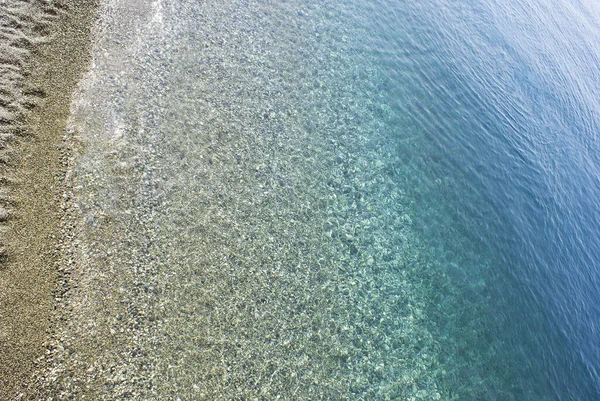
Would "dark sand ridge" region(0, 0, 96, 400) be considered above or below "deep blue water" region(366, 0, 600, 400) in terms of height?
below

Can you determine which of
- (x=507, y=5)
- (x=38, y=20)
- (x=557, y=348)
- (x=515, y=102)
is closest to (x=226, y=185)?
(x=38, y=20)

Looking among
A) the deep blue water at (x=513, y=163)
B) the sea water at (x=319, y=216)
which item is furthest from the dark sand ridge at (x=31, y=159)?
the deep blue water at (x=513, y=163)

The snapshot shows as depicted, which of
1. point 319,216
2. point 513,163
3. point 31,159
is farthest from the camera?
point 513,163

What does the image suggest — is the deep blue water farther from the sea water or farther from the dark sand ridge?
the dark sand ridge

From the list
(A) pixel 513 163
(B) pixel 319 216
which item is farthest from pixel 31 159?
(A) pixel 513 163

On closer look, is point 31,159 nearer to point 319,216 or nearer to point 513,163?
point 319,216

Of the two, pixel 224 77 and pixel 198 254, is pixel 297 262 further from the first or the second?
pixel 224 77

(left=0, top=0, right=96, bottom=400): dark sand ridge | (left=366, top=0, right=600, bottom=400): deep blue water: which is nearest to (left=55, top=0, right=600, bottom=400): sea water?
(left=366, top=0, right=600, bottom=400): deep blue water
